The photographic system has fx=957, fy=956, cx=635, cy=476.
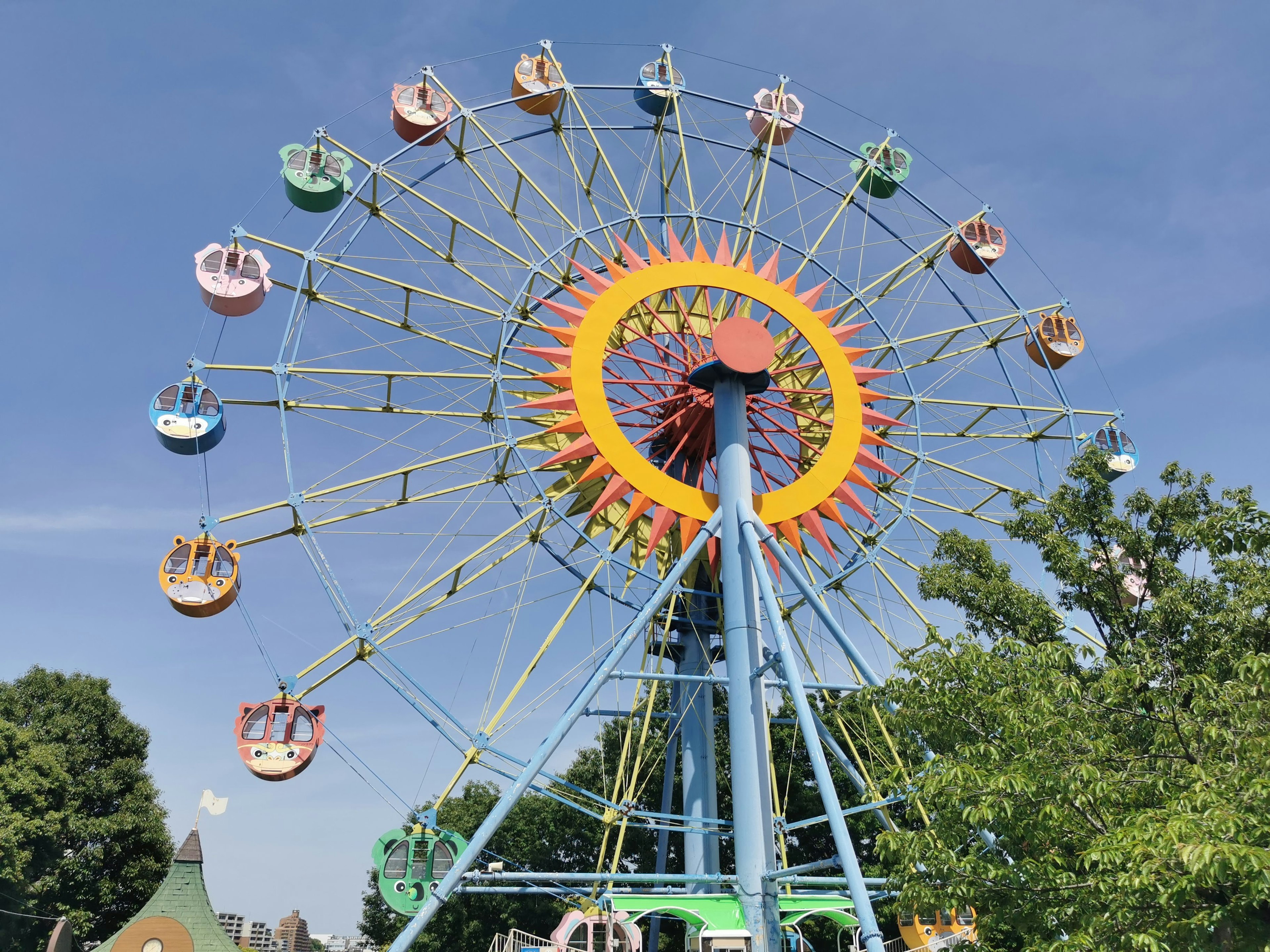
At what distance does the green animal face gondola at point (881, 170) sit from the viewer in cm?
2206

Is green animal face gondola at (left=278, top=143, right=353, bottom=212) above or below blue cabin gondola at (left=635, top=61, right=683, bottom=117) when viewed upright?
below

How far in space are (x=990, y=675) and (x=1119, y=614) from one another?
375 cm

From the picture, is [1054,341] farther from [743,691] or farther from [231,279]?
[231,279]

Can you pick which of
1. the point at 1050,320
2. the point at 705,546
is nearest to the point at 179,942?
the point at 705,546

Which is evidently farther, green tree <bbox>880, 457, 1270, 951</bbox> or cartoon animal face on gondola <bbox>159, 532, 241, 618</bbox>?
cartoon animal face on gondola <bbox>159, 532, 241, 618</bbox>

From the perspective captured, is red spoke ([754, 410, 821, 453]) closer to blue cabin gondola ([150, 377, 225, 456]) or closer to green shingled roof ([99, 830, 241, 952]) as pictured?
blue cabin gondola ([150, 377, 225, 456])

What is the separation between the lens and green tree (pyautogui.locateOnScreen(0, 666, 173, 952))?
2525cm

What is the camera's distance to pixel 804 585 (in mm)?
14234

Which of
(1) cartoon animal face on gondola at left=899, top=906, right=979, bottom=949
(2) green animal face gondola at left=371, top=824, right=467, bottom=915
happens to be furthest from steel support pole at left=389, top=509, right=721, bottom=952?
(1) cartoon animal face on gondola at left=899, top=906, right=979, bottom=949

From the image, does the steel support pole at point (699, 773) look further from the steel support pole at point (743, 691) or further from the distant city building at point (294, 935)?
the distant city building at point (294, 935)

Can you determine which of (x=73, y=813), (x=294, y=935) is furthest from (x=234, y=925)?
(x=73, y=813)

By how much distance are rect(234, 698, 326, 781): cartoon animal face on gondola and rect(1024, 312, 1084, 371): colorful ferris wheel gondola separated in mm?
17283

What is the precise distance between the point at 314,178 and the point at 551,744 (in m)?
12.1

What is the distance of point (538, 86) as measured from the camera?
20406mm
